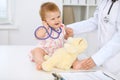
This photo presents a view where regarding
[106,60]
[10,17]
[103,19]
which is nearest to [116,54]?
[106,60]

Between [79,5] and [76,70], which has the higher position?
[79,5]

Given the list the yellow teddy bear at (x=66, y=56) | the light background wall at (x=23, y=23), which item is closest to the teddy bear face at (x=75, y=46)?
the yellow teddy bear at (x=66, y=56)

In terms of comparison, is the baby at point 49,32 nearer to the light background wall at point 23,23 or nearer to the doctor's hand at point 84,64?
the doctor's hand at point 84,64

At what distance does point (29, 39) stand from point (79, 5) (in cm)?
81

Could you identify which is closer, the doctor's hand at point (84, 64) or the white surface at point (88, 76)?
the white surface at point (88, 76)

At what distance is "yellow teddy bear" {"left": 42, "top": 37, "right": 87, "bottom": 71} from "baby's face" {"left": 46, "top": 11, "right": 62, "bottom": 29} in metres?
0.16

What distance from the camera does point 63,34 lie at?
1.55 metres

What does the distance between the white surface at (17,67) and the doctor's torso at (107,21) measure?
52cm

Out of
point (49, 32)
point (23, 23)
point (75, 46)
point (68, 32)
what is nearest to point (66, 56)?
point (75, 46)

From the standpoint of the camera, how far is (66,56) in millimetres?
1372

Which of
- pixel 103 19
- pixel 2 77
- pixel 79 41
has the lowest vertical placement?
pixel 2 77

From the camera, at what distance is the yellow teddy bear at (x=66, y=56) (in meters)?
1.35

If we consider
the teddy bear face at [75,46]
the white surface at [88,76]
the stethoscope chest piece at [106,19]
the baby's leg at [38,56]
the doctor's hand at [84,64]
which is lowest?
the white surface at [88,76]

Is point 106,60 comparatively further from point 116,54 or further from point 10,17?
point 10,17
